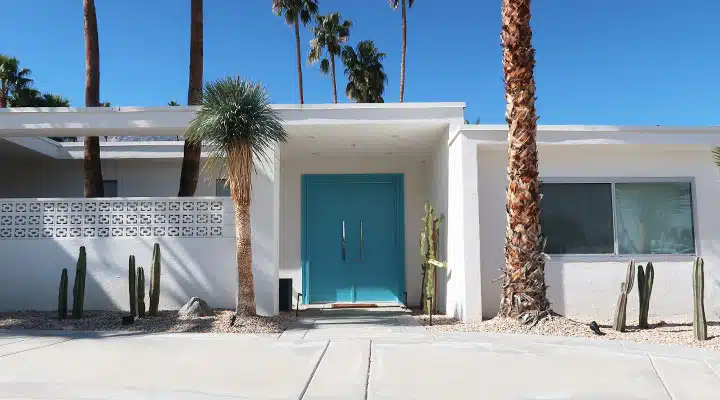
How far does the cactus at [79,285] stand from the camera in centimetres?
861

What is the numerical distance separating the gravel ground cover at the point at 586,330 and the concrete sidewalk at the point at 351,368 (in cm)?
42

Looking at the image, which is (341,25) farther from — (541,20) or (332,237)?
(541,20)

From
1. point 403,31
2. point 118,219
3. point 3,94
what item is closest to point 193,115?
point 118,219

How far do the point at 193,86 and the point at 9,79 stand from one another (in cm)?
1230

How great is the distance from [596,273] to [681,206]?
5.66 feet

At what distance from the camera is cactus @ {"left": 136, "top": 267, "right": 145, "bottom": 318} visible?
8.51m

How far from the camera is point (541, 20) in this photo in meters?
8.55

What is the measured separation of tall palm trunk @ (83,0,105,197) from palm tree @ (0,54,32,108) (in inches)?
409

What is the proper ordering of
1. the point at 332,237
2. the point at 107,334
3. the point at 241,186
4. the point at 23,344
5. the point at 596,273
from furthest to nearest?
1. the point at 332,237
2. the point at 596,273
3. the point at 241,186
4. the point at 107,334
5. the point at 23,344

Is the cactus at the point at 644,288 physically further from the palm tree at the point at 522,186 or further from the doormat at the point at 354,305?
the doormat at the point at 354,305

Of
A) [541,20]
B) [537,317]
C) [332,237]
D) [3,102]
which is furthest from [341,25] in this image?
[537,317]

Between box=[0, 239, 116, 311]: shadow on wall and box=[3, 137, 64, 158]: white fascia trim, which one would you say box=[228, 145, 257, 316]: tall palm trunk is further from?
box=[3, 137, 64, 158]: white fascia trim

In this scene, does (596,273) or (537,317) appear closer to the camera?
(537,317)

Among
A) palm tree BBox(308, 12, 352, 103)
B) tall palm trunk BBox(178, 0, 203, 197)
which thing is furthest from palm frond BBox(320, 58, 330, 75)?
tall palm trunk BBox(178, 0, 203, 197)
